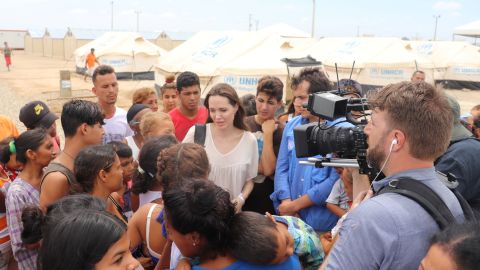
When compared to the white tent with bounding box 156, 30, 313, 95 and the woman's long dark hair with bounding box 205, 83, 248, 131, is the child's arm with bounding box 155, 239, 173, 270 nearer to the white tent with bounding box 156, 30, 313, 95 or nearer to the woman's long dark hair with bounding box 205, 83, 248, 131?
the woman's long dark hair with bounding box 205, 83, 248, 131

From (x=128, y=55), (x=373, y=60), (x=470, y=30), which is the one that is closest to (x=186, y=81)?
(x=373, y=60)

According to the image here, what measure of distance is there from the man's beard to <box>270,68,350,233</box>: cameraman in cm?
120

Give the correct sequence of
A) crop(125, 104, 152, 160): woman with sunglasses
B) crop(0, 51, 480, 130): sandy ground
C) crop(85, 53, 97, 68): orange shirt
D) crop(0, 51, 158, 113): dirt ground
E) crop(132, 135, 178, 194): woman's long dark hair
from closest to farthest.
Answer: crop(132, 135, 178, 194): woman's long dark hair, crop(125, 104, 152, 160): woman with sunglasses, crop(0, 51, 480, 130): sandy ground, crop(0, 51, 158, 113): dirt ground, crop(85, 53, 97, 68): orange shirt

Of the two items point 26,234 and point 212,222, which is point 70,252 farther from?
point 26,234

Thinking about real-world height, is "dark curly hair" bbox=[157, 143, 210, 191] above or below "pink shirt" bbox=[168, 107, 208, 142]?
above

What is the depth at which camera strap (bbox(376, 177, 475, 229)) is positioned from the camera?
1.41m

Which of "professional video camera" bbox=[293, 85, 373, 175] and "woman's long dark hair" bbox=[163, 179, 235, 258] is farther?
"professional video camera" bbox=[293, 85, 373, 175]

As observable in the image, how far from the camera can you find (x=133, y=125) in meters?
4.24

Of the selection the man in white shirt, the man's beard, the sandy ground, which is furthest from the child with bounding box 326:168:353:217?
the sandy ground

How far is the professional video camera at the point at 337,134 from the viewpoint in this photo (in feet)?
6.35

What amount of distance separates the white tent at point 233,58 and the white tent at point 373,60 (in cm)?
192

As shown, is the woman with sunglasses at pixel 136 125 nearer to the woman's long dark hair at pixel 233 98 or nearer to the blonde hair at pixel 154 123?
the blonde hair at pixel 154 123

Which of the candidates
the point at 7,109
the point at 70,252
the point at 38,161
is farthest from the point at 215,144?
the point at 7,109

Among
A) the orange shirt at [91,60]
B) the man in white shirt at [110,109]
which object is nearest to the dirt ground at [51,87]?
the orange shirt at [91,60]
